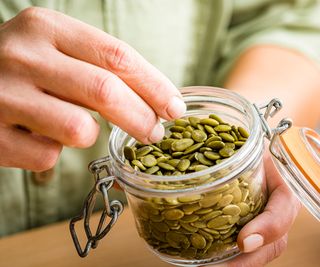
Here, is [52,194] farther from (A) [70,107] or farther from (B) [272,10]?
(B) [272,10]

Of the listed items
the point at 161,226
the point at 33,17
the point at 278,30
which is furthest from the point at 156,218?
the point at 278,30

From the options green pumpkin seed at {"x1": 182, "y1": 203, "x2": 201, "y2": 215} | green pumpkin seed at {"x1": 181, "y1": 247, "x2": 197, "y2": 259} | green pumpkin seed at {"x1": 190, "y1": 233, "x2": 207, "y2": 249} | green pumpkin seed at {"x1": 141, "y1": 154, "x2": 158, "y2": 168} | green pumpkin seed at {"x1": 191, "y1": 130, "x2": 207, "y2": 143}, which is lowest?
green pumpkin seed at {"x1": 181, "y1": 247, "x2": 197, "y2": 259}

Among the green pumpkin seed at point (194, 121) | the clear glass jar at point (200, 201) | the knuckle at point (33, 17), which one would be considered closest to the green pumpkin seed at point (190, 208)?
the clear glass jar at point (200, 201)

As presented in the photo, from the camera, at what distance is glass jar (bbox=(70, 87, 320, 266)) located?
47cm

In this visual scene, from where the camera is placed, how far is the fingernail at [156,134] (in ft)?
1.62

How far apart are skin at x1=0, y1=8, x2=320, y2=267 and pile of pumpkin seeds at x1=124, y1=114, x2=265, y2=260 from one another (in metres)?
0.02

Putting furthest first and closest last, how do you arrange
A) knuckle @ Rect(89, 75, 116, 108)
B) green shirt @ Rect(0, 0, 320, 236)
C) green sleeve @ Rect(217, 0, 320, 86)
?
green sleeve @ Rect(217, 0, 320, 86)
green shirt @ Rect(0, 0, 320, 236)
knuckle @ Rect(89, 75, 116, 108)

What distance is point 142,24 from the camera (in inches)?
33.0

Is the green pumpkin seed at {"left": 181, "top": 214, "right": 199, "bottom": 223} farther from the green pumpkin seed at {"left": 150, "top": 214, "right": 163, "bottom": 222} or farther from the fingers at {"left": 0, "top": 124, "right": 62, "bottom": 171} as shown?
the fingers at {"left": 0, "top": 124, "right": 62, "bottom": 171}

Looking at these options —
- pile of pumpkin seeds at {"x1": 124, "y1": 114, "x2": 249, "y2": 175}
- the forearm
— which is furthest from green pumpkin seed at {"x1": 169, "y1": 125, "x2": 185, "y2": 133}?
the forearm

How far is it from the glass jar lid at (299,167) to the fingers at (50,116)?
19cm

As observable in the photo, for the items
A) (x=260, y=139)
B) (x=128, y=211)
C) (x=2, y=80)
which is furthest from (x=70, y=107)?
(x=128, y=211)

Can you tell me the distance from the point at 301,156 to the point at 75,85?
0.77 feet

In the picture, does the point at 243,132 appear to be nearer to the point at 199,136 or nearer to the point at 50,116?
the point at 199,136
